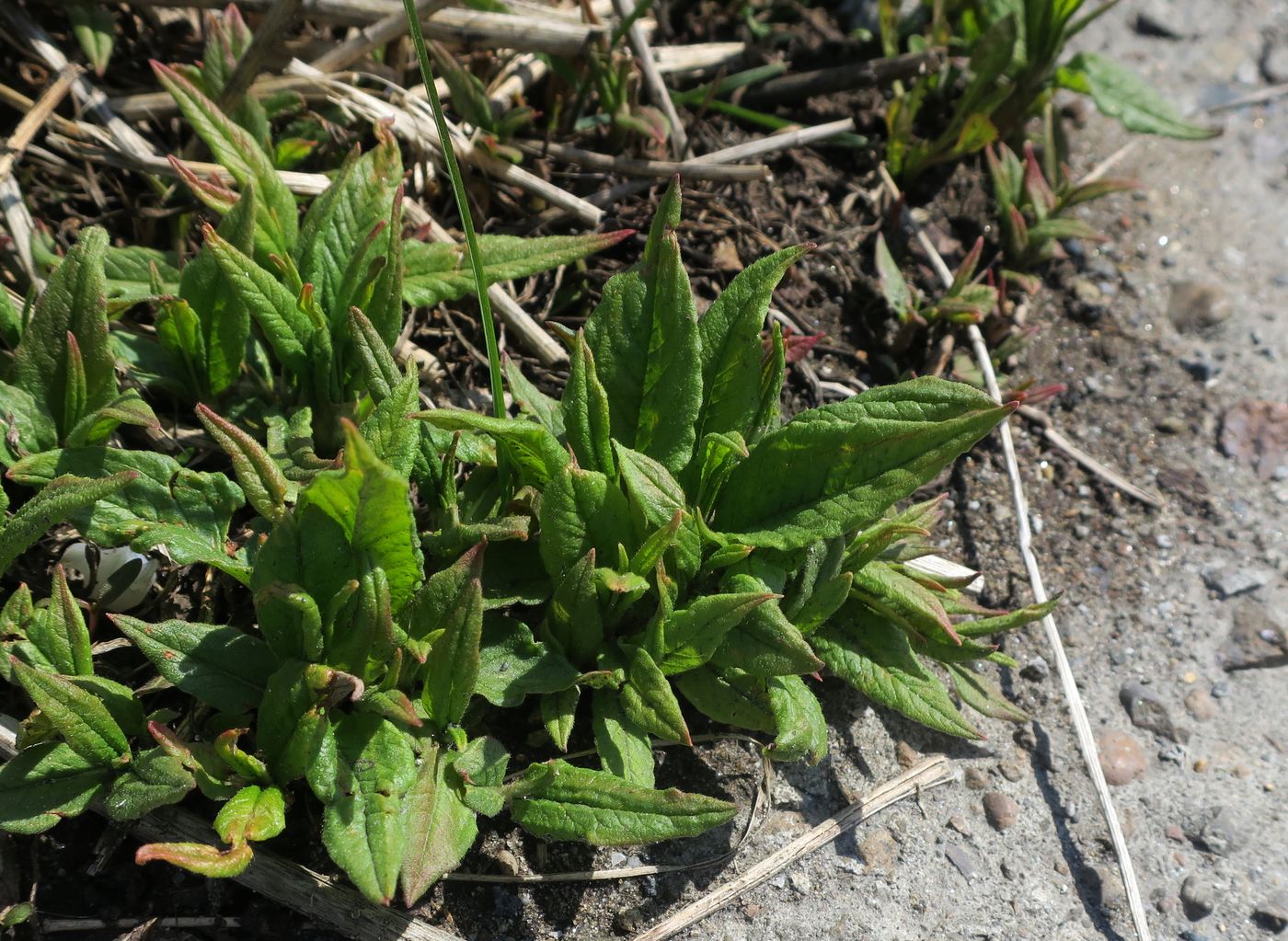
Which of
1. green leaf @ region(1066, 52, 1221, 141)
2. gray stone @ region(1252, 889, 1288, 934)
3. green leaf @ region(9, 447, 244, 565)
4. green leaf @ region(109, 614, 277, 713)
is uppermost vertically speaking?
green leaf @ region(1066, 52, 1221, 141)

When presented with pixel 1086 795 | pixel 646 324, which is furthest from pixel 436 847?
pixel 1086 795

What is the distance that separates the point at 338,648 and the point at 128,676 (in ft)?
1.88

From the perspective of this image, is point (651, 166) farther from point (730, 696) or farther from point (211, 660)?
point (211, 660)

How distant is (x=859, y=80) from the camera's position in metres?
3.72

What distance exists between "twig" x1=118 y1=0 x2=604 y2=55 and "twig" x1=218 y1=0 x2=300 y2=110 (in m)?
0.18

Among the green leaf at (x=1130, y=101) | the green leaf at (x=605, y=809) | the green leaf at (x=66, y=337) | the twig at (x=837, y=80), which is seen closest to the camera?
the green leaf at (x=605, y=809)

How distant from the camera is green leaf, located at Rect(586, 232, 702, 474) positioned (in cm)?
242

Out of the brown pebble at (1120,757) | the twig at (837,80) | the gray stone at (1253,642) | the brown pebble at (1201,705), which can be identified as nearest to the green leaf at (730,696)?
the brown pebble at (1120,757)

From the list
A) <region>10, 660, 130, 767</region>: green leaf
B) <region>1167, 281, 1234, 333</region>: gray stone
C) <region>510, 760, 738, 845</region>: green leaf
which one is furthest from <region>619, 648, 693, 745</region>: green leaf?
<region>1167, 281, 1234, 333</region>: gray stone

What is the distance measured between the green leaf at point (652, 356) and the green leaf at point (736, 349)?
7cm

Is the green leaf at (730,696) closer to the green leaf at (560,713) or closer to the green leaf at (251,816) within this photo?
the green leaf at (560,713)

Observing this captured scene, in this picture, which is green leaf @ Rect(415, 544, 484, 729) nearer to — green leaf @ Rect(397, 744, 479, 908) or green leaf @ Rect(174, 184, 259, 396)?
green leaf @ Rect(397, 744, 479, 908)

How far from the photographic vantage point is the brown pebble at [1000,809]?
8.56 ft

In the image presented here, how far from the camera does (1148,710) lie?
9.48ft
